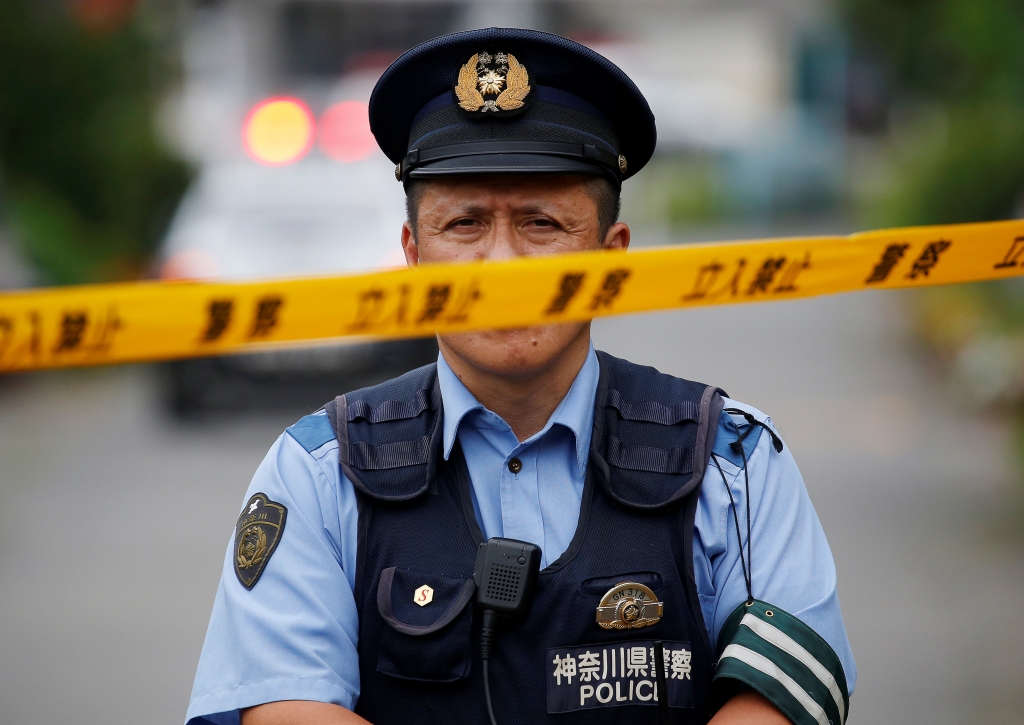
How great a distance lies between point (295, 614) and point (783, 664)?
806mm

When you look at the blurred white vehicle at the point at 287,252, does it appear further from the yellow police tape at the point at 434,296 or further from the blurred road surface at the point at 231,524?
the yellow police tape at the point at 434,296

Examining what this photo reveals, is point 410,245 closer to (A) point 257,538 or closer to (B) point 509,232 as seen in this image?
(B) point 509,232

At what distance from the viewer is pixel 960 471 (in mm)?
8055

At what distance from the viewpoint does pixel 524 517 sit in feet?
7.10

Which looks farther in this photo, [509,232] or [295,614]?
[509,232]

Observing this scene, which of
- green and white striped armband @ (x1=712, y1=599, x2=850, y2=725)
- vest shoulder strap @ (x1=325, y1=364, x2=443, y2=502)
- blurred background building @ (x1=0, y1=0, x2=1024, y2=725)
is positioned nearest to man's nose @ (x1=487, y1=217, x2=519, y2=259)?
vest shoulder strap @ (x1=325, y1=364, x2=443, y2=502)

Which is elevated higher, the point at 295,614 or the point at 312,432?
the point at 312,432

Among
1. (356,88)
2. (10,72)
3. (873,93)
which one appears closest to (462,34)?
(10,72)

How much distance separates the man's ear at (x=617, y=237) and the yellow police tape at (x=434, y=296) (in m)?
0.54

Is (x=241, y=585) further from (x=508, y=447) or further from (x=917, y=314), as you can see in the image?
(x=917, y=314)

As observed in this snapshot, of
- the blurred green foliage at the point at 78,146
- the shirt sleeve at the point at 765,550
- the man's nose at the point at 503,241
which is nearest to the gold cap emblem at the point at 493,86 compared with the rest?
the man's nose at the point at 503,241

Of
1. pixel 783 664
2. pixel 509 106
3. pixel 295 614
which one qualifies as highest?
pixel 509 106

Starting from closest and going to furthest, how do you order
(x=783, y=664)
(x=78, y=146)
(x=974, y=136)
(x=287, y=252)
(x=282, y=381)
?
(x=783, y=664)
(x=282, y=381)
(x=287, y=252)
(x=974, y=136)
(x=78, y=146)

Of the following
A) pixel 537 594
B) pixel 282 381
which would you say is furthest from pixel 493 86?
pixel 282 381
